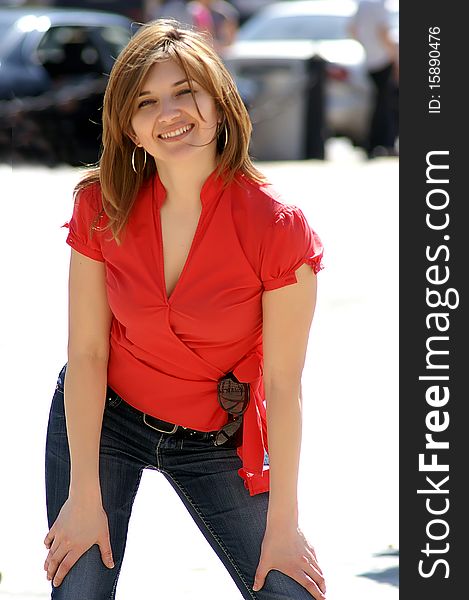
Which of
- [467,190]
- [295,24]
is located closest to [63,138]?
[295,24]

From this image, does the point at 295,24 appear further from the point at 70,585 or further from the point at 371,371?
the point at 70,585

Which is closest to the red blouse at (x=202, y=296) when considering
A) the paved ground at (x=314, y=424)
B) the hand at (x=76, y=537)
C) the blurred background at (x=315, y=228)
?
the hand at (x=76, y=537)

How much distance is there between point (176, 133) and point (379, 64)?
1164 centimetres

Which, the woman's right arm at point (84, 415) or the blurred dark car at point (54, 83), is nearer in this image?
the woman's right arm at point (84, 415)

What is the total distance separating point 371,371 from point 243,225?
388 centimetres

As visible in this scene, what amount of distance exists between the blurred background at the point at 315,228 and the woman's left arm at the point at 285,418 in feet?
4.12

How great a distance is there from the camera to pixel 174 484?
10.6 feet

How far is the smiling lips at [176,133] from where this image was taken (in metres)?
3.07

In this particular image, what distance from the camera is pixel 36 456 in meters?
5.50

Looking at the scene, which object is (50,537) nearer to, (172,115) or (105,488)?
(105,488)

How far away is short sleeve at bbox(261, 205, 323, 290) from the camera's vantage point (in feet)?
9.81

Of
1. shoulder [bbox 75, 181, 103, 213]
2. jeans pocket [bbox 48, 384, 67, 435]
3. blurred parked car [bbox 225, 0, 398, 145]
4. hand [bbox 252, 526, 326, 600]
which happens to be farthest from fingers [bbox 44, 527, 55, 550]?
blurred parked car [bbox 225, 0, 398, 145]

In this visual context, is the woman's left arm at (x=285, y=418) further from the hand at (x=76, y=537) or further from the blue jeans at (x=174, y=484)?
the hand at (x=76, y=537)

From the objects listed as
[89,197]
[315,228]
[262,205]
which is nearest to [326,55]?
[315,228]
